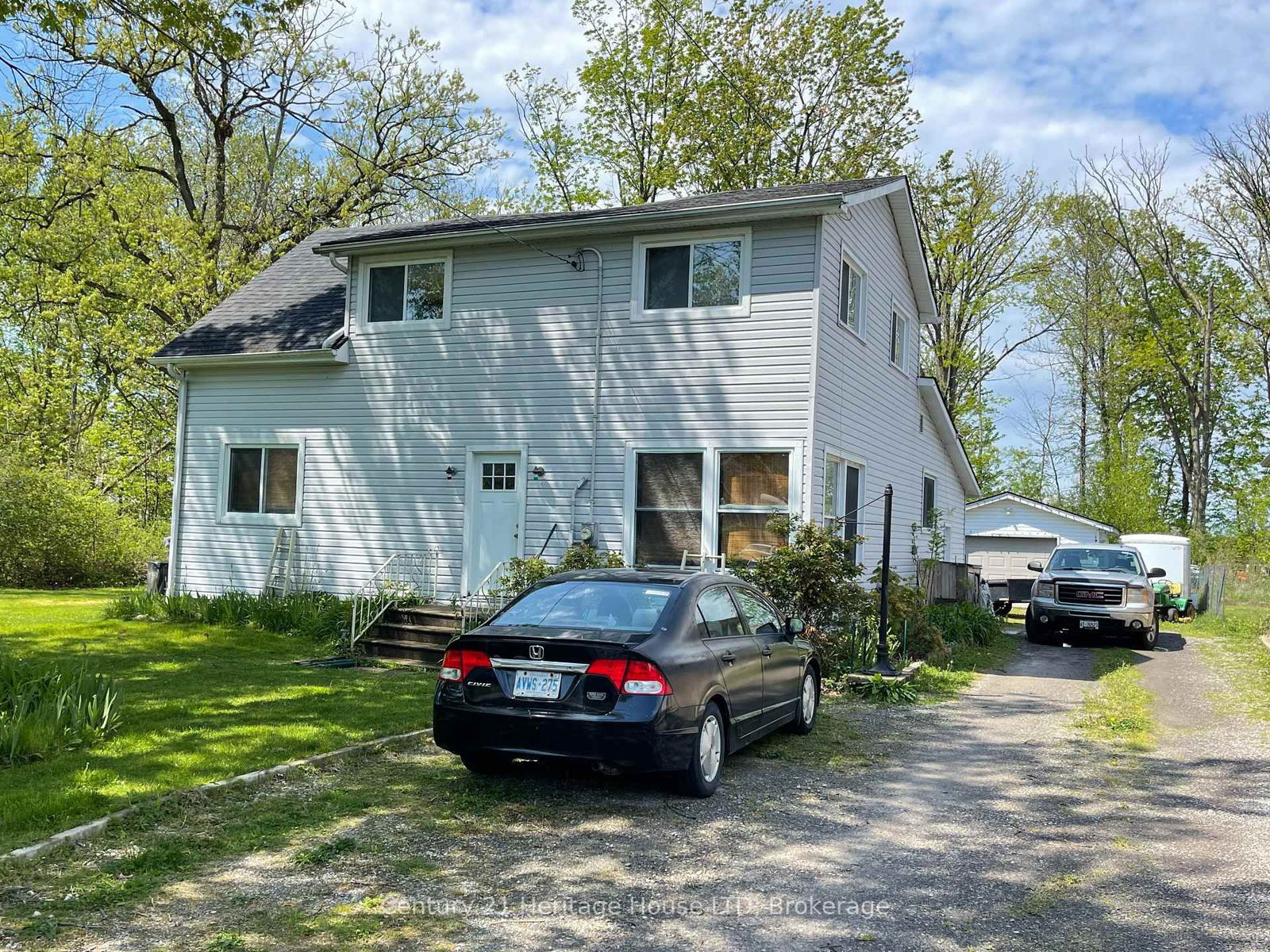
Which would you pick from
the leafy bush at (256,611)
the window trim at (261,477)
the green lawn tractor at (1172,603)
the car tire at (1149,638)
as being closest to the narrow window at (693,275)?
the leafy bush at (256,611)

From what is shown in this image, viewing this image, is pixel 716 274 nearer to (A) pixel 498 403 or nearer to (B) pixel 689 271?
(B) pixel 689 271

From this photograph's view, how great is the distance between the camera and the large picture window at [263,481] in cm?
1691

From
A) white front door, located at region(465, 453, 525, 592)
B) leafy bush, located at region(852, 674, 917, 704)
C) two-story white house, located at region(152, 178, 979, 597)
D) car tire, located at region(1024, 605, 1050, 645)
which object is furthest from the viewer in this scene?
car tire, located at region(1024, 605, 1050, 645)

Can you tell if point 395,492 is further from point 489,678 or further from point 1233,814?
point 1233,814

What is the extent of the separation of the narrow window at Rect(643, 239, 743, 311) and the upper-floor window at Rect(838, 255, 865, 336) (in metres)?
1.58

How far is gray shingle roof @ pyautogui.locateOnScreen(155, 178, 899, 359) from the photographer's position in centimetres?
1468

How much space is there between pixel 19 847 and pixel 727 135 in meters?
29.2

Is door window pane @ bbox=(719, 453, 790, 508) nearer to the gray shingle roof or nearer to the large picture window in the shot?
the gray shingle roof

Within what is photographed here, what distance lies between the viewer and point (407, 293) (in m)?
16.3

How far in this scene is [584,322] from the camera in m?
14.8

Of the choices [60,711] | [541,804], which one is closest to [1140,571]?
[541,804]

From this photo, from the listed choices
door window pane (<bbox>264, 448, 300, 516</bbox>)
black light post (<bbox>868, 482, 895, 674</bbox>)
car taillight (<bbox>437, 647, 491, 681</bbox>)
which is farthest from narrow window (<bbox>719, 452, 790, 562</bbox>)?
door window pane (<bbox>264, 448, 300, 516</bbox>)

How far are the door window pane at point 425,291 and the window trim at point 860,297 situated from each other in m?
6.04

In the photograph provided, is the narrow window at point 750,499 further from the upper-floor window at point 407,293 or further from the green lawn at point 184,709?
the upper-floor window at point 407,293
